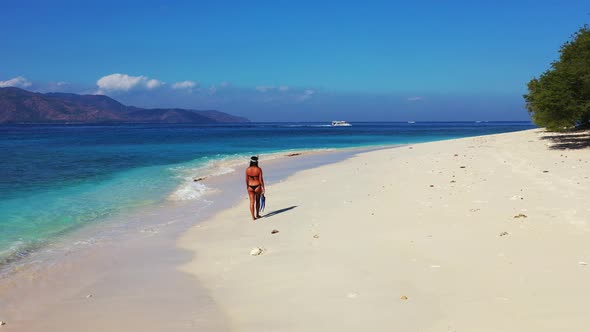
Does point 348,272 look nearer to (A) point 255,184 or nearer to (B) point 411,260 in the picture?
(B) point 411,260

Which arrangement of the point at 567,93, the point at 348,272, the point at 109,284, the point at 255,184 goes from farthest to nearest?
the point at 567,93 → the point at 255,184 → the point at 109,284 → the point at 348,272

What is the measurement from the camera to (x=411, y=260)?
708 centimetres

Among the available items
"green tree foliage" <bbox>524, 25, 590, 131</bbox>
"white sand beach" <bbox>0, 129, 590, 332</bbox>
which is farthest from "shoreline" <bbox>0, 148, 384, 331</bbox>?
"green tree foliage" <bbox>524, 25, 590, 131</bbox>

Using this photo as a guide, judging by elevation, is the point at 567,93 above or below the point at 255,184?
above

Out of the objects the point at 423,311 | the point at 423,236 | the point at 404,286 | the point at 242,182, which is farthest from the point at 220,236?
the point at 242,182

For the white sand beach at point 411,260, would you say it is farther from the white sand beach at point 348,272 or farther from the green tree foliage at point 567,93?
the green tree foliage at point 567,93

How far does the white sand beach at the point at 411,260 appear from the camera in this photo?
16.9 feet

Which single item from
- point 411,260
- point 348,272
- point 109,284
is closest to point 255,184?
point 109,284

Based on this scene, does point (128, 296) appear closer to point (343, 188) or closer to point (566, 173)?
point (343, 188)

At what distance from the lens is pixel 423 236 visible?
839 centimetres

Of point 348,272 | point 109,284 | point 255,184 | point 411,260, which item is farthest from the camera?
point 255,184

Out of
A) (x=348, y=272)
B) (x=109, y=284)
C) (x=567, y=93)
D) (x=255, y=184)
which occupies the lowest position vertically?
(x=109, y=284)

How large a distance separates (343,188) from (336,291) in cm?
991

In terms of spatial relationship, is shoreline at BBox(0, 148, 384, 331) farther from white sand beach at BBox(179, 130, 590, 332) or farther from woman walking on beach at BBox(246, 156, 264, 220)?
woman walking on beach at BBox(246, 156, 264, 220)
